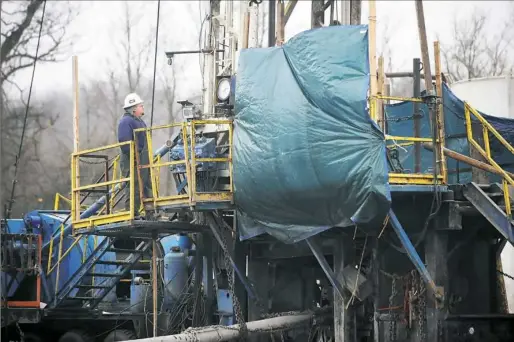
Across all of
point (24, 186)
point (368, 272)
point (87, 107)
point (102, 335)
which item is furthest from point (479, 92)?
point (87, 107)

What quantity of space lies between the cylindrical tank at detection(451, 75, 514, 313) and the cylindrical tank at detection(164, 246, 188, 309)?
24.1 feet

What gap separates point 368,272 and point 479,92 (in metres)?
7.63

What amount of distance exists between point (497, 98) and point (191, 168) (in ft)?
29.1

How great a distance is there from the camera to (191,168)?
1453 cm

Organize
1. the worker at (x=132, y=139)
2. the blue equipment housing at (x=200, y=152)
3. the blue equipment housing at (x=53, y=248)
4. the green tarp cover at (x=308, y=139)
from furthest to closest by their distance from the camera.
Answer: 1. the blue equipment housing at (x=53, y=248)
2. the worker at (x=132, y=139)
3. the blue equipment housing at (x=200, y=152)
4. the green tarp cover at (x=308, y=139)

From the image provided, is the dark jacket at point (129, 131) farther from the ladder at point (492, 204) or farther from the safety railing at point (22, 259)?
the ladder at point (492, 204)

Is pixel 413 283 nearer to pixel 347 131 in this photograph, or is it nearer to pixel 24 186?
pixel 347 131

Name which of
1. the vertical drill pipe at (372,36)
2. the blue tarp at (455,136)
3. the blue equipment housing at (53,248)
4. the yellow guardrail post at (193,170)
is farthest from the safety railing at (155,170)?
the blue equipment housing at (53,248)

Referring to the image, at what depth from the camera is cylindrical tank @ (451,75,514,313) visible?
794 inches

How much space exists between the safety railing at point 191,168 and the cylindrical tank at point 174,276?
300 centimetres

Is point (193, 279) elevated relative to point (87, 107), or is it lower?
lower

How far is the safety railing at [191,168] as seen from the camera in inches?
571

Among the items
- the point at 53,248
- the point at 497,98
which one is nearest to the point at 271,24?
the point at 497,98

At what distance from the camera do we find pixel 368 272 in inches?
579
